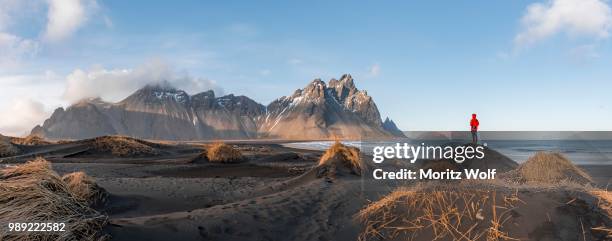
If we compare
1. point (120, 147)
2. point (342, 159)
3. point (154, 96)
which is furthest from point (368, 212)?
point (154, 96)

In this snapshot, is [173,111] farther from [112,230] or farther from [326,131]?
[112,230]

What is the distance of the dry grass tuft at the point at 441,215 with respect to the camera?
6.37 metres

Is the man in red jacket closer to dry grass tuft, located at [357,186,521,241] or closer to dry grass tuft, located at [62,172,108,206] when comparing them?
dry grass tuft, located at [357,186,521,241]

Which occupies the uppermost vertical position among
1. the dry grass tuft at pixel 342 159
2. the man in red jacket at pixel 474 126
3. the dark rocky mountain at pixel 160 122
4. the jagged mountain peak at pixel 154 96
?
the jagged mountain peak at pixel 154 96

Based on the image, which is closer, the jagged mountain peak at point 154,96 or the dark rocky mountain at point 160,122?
→ the dark rocky mountain at point 160,122

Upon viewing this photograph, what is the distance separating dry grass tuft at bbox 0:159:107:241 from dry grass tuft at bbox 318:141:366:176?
29.9 ft

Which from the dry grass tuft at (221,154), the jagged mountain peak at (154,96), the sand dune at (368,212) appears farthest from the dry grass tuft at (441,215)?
the jagged mountain peak at (154,96)

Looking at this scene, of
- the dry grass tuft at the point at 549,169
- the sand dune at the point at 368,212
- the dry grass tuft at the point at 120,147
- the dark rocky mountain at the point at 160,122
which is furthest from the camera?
the dark rocky mountain at the point at 160,122

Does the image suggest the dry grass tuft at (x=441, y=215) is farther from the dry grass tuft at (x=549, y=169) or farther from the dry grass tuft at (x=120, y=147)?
the dry grass tuft at (x=120, y=147)

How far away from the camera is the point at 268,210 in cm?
860

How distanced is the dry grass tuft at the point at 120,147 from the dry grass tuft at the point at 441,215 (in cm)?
2331

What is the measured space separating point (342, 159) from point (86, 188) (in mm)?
8218

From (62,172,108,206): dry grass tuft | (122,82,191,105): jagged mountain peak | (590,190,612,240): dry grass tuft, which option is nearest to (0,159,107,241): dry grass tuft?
(62,172,108,206): dry grass tuft

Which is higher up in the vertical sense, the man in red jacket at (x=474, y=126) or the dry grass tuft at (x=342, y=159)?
the man in red jacket at (x=474, y=126)
